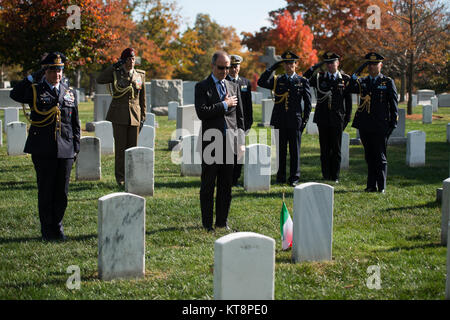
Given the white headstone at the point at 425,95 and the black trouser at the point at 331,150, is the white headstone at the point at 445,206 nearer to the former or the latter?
the black trouser at the point at 331,150

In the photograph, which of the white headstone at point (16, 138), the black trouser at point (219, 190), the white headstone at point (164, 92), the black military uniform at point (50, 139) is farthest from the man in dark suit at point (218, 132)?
the white headstone at point (164, 92)

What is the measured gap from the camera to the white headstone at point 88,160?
10969 millimetres

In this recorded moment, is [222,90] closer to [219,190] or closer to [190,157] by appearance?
[219,190]

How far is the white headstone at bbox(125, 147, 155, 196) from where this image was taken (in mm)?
9578

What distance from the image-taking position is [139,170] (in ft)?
31.7

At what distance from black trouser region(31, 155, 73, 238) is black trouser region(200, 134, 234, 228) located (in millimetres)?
1609

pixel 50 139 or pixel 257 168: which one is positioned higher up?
pixel 50 139

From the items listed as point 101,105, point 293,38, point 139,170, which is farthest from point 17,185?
point 293,38

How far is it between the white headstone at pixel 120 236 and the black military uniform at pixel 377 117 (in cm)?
547

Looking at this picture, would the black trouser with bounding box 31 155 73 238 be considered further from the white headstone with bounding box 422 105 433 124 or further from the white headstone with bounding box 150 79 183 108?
the white headstone with bounding box 150 79 183 108

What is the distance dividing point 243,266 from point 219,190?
3127 mm

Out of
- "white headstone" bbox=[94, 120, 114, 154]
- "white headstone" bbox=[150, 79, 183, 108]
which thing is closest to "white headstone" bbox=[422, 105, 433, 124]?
"white headstone" bbox=[150, 79, 183, 108]

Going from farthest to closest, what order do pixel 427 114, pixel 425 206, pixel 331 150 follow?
pixel 427 114 → pixel 331 150 → pixel 425 206

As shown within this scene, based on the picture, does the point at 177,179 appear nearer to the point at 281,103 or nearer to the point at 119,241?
the point at 281,103
